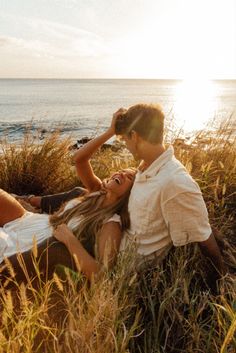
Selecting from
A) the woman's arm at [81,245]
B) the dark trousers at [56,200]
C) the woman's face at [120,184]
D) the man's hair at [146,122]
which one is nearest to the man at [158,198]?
the man's hair at [146,122]

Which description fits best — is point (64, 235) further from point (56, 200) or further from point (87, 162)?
point (56, 200)

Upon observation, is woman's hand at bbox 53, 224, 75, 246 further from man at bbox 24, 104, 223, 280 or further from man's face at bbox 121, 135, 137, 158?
man's face at bbox 121, 135, 137, 158

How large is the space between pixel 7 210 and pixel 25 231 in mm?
406

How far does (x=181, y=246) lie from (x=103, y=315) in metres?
1.54

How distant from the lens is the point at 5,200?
437 cm

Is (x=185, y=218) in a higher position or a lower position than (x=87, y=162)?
higher

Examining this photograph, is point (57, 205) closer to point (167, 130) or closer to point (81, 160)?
point (81, 160)

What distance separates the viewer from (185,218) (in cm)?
312

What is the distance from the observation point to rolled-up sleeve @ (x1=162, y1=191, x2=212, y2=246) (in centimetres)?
309

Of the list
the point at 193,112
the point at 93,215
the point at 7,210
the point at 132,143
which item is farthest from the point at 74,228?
the point at 193,112

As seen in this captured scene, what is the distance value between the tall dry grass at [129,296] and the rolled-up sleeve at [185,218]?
13 cm

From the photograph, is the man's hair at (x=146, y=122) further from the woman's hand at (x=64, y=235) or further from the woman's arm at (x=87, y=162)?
the woman's arm at (x=87, y=162)

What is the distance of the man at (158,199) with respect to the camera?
3111mm

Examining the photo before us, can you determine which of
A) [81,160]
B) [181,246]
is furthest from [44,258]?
[81,160]
